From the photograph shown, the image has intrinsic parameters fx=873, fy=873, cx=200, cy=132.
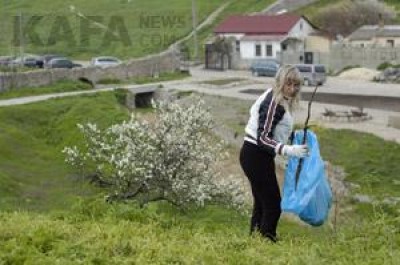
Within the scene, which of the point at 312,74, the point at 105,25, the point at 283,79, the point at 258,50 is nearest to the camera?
the point at 283,79

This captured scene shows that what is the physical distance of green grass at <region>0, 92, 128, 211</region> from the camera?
Answer: 23.1 m

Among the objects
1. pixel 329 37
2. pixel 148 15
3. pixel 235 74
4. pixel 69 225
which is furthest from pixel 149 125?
pixel 148 15

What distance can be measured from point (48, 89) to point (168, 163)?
2739 cm

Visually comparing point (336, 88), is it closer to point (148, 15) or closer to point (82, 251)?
point (148, 15)

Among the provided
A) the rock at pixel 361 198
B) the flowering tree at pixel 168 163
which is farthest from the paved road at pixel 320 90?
the flowering tree at pixel 168 163

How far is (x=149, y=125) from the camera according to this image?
20.5 m

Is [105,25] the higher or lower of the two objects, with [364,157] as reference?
higher

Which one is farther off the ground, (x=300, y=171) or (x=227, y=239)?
(x=300, y=171)

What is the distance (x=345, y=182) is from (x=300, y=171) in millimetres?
18929

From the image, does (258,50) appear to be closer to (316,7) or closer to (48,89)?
(316,7)

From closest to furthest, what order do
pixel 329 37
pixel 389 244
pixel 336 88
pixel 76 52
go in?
pixel 389 244, pixel 336 88, pixel 329 37, pixel 76 52

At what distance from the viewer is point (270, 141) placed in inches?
344

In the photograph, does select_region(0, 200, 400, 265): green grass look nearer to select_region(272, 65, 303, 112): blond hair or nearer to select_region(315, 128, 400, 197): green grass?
select_region(272, 65, 303, 112): blond hair

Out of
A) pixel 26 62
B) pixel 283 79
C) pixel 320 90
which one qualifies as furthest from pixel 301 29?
pixel 283 79
